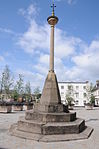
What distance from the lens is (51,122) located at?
7.62 metres

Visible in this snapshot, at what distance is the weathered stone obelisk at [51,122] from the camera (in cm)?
670

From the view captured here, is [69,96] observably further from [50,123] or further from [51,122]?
[50,123]

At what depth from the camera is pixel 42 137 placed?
20.9 ft

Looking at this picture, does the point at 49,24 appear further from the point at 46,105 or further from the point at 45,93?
the point at 46,105

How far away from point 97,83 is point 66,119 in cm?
6458

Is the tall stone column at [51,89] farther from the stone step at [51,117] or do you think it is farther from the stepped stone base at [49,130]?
the stepped stone base at [49,130]

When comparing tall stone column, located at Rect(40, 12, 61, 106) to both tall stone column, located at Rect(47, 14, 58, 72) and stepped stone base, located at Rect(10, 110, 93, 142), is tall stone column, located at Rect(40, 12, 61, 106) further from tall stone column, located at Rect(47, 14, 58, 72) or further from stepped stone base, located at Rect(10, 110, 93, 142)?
stepped stone base, located at Rect(10, 110, 93, 142)

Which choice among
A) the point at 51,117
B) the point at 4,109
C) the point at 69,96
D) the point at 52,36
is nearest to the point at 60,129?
the point at 51,117

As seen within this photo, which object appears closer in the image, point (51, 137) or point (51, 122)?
point (51, 137)

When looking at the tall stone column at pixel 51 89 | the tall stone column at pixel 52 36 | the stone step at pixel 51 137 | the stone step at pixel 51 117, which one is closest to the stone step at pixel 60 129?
the stone step at pixel 51 137

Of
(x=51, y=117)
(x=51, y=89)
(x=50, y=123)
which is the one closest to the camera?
(x=50, y=123)

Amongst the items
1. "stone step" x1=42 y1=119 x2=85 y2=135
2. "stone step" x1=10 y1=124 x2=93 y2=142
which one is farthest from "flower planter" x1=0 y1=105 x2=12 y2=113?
"stone step" x1=42 y1=119 x2=85 y2=135

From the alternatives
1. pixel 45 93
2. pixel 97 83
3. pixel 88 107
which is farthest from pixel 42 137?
pixel 97 83

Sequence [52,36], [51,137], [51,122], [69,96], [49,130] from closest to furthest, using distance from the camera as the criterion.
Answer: [51,137] → [49,130] → [51,122] → [52,36] → [69,96]
